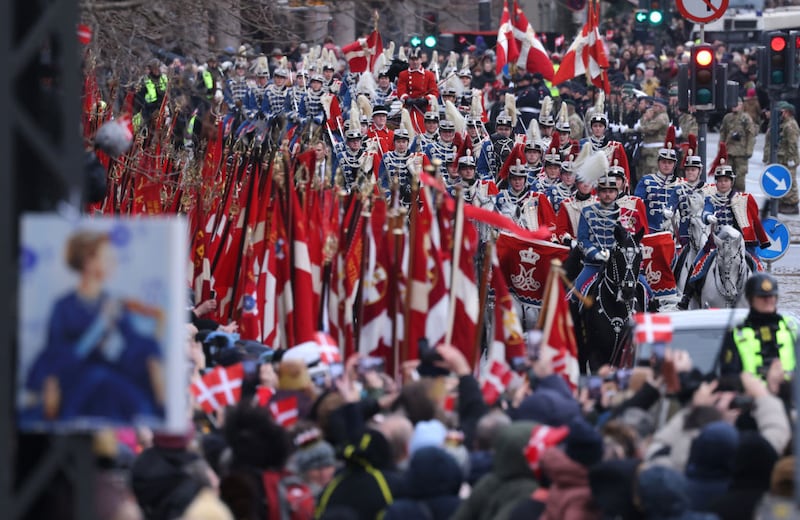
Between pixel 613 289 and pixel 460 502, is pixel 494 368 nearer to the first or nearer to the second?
pixel 460 502

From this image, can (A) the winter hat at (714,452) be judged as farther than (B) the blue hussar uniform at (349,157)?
No

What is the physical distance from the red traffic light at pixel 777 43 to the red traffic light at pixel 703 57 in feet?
5.92

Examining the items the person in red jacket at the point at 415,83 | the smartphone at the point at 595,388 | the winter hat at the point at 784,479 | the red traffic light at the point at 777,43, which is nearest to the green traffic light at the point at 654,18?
the person in red jacket at the point at 415,83

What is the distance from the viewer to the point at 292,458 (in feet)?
28.1

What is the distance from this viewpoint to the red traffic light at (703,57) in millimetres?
22891

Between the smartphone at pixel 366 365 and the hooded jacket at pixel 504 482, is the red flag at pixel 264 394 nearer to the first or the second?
the smartphone at pixel 366 365

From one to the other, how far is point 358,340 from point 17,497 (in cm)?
642

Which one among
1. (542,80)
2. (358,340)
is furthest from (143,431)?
(542,80)

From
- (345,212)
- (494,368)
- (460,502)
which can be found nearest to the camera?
(460,502)

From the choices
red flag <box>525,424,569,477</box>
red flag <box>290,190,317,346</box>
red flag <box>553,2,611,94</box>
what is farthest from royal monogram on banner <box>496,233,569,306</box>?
red flag <box>553,2,611,94</box>

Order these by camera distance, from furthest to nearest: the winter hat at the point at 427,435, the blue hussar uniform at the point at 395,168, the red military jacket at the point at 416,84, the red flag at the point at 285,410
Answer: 1. the red military jacket at the point at 416,84
2. the blue hussar uniform at the point at 395,168
3. the red flag at the point at 285,410
4. the winter hat at the point at 427,435

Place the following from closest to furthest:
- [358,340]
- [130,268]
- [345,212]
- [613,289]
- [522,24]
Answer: [130,268] → [358,340] → [345,212] → [613,289] → [522,24]

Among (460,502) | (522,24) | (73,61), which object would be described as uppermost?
(522,24)

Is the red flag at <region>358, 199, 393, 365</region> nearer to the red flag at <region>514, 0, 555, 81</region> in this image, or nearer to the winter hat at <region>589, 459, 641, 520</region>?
the winter hat at <region>589, 459, 641, 520</region>
